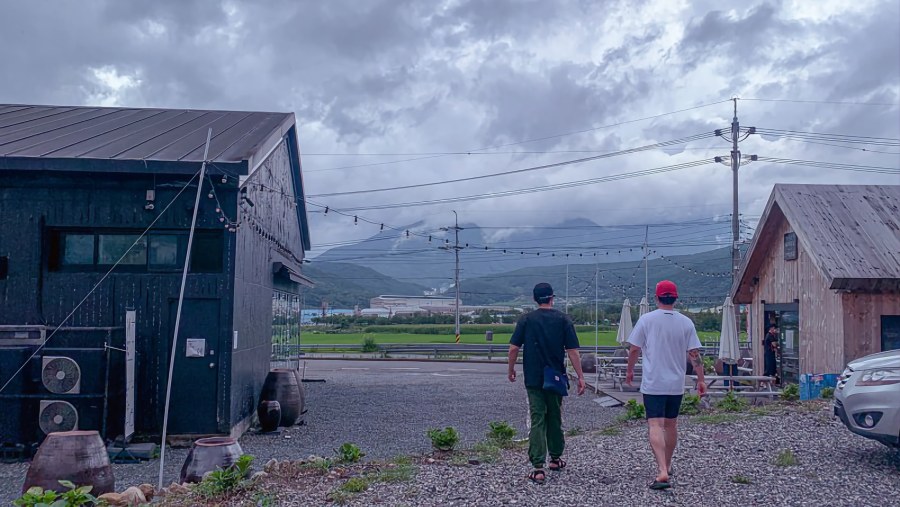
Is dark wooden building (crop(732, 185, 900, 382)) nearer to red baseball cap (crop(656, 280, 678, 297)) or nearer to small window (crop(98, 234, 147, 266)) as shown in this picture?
red baseball cap (crop(656, 280, 678, 297))

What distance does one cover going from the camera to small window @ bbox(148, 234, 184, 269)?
1248 centimetres

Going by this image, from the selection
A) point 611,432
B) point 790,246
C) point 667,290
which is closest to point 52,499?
point 667,290

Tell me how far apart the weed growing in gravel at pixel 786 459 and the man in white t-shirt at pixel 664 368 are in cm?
149

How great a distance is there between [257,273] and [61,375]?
3.98 metres

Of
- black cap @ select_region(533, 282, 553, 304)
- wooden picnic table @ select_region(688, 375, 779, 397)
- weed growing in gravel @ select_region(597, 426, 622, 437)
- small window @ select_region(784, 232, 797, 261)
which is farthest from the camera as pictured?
small window @ select_region(784, 232, 797, 261)

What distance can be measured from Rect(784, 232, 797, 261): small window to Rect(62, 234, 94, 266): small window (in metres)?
13.9

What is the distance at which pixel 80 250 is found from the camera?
1246 cm

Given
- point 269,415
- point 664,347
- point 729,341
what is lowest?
point 269,415

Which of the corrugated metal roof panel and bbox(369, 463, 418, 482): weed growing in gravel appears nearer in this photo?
bbox(369, 463, 418, 482): weed growing in gravel

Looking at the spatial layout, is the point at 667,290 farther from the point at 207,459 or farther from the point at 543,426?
the point at 207,459

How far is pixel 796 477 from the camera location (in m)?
7.62

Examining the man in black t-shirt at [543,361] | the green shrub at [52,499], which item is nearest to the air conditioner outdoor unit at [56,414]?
the green shrub at [52,499]

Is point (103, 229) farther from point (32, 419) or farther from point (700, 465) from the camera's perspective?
point (700, 465)

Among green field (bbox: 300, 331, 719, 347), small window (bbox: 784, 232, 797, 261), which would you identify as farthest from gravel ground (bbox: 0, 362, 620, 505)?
green field (bbox: 300, 331, 719, 347)
